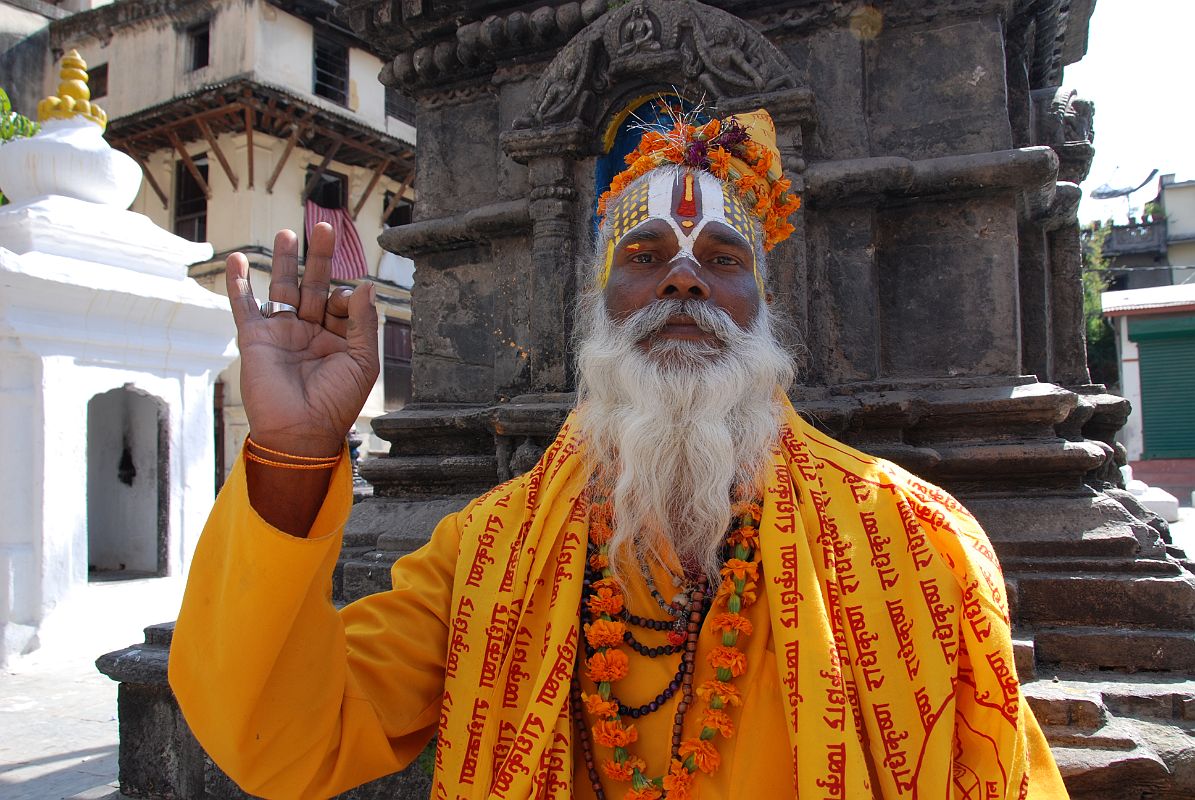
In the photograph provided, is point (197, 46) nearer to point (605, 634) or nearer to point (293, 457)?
point (293, 457)

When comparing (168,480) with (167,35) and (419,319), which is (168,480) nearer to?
(419,319)

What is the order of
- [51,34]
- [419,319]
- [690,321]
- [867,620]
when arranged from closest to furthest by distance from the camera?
1. [867,620]
2. [690,321]
3. [419,319]
4. [51,34]

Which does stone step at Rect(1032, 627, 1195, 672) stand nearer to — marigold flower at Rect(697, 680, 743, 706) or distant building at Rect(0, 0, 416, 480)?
marigold flower at Rect(697, 680, 743, 706)

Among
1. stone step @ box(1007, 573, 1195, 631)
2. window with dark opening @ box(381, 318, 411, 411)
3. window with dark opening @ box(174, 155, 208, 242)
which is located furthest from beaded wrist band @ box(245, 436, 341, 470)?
window with dark opening @ box(174, 155, 208, 242)

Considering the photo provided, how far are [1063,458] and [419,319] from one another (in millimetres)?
2639

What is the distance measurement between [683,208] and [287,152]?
1759 cm

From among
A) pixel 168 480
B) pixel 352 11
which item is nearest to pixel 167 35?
pixel 168 480

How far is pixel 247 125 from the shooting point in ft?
56.3

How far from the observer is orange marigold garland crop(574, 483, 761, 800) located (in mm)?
1591

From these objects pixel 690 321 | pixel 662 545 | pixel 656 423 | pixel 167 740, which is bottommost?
pixel 167 740

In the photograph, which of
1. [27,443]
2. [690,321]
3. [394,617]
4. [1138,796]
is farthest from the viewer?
[27,443]

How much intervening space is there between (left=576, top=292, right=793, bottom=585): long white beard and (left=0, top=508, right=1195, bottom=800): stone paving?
93.6 inches

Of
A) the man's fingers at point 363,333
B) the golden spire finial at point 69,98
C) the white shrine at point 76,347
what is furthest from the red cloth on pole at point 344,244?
the man's fingers at point 363,333

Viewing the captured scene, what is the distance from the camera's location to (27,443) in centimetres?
578
